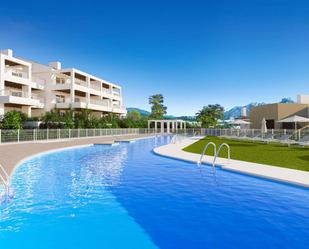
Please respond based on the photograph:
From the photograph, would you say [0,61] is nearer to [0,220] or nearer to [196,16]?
[196,16]

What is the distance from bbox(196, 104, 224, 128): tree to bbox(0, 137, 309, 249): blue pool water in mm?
47502

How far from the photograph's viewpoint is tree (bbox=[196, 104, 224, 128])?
55.9 m

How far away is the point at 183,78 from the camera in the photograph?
49594mm

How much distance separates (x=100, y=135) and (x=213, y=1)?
21.6m

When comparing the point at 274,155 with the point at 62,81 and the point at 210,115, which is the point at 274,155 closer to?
the point at 62,81

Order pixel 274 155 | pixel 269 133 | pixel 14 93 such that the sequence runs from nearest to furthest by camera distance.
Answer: pixel 274 155 < pixel 269 133 < pixel 14 93

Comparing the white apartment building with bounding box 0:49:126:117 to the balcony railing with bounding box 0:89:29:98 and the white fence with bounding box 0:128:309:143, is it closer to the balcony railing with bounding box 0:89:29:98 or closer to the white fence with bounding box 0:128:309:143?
the balcony railing with bounding box 0:89:29:98

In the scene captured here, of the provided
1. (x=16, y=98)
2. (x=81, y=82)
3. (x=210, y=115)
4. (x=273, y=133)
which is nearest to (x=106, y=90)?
(x=81, y=82)

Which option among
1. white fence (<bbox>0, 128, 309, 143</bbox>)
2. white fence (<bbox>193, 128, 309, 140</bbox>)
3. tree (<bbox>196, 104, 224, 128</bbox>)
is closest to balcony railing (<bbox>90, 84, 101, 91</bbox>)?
white fence (<bbox>0, 128, 309, 143</bbox>)

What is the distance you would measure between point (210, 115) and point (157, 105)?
2119 cm

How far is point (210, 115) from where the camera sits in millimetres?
60406

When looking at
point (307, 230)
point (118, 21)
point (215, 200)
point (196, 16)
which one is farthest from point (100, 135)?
point (307, 230)

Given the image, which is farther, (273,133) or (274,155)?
(273,133)

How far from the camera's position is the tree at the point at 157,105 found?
76.7 m
